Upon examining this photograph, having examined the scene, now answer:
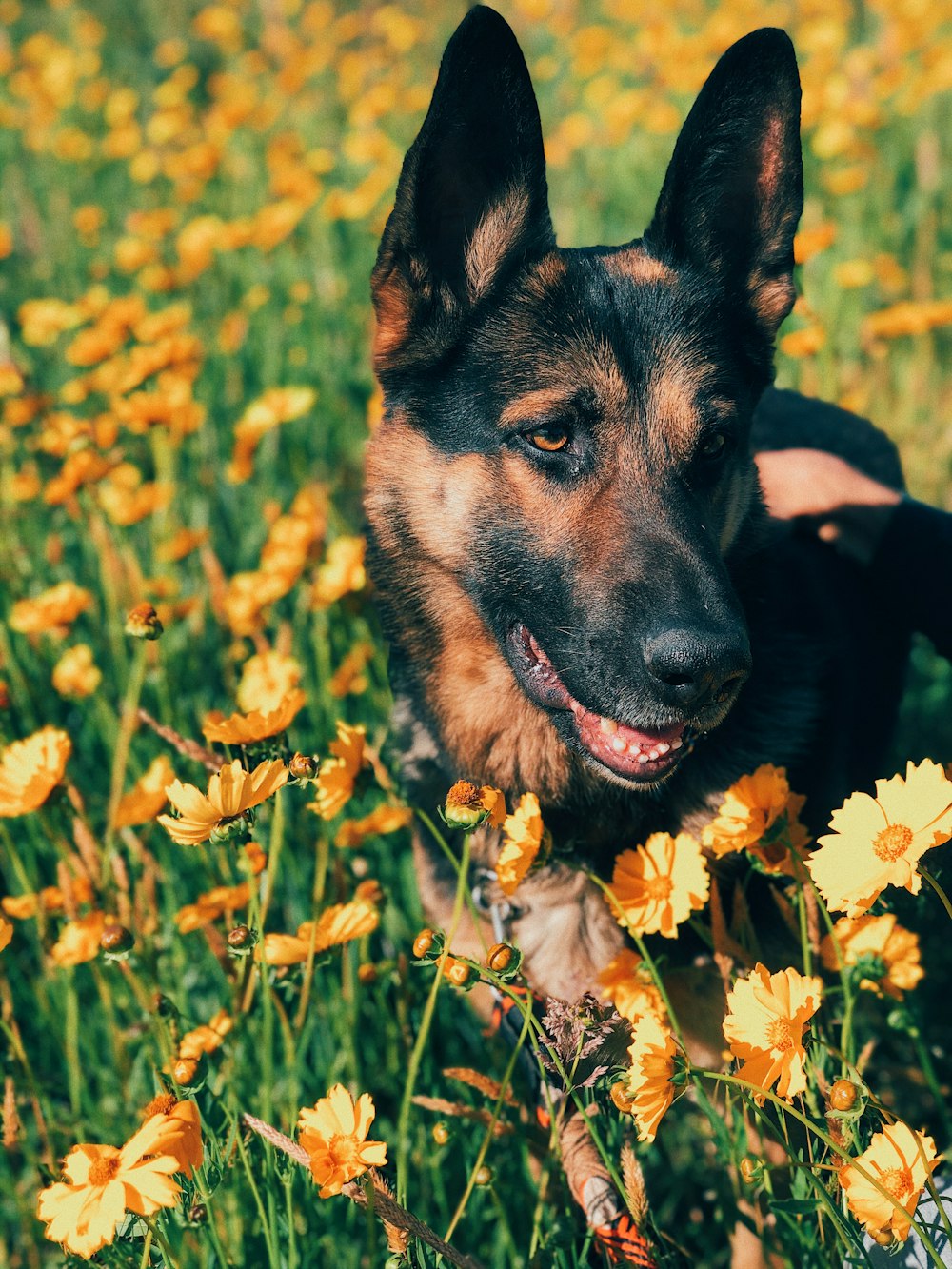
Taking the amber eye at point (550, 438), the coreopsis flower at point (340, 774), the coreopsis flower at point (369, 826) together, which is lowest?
the coreopsis flower at point (369, 826)

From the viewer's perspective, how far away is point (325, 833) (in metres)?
2.51

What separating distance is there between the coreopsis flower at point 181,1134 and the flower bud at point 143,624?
33.1 inches

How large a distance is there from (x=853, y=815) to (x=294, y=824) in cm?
174

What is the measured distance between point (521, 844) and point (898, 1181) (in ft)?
1.99

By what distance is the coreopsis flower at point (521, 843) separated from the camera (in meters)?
1.53

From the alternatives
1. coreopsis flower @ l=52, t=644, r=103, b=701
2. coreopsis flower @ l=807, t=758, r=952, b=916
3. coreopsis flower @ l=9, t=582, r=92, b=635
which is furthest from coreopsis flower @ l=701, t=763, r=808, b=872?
coreopsis flower @ l=9, t=582, r=92, b=635

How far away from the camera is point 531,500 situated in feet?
7.09

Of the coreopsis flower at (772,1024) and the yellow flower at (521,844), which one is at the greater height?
the yellow flower at (521,844)

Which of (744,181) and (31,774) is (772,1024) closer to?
(31,774)

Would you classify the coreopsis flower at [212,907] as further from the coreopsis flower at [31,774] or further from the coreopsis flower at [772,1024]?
the coreopsis flower at [772,1024]

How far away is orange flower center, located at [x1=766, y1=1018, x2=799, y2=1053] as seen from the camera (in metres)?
1.33

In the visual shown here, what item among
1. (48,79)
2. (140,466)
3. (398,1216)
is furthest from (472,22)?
(48,79)

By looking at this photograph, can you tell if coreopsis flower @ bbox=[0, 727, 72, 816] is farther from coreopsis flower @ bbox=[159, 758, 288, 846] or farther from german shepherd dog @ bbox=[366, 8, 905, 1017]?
german shepherd dog @ bbox=[366, 8, 905, 1017]

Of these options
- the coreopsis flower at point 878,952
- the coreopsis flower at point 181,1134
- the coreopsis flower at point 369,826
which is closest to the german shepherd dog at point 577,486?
the coreopsis flower at point 369,826
